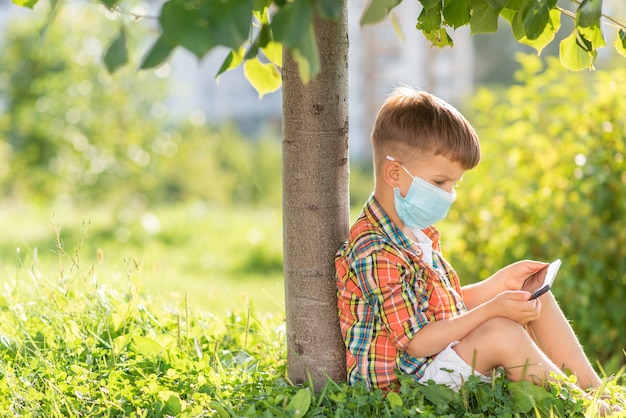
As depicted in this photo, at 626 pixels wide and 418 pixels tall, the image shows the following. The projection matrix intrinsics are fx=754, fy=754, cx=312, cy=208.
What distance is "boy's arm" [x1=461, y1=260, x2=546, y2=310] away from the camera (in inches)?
96.6

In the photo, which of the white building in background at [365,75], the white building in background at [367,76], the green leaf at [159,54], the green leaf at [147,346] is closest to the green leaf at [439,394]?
the green leaf at [147,346]

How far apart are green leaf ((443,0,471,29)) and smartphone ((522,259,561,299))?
78 centimetres

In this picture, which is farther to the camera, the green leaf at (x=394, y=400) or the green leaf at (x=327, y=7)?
the green leaf at (x=394, y=400)

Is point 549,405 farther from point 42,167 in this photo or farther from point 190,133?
point 190,133

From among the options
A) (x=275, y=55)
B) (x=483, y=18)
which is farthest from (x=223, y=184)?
(x=483, y=18)

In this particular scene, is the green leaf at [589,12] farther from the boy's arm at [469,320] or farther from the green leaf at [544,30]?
the boy's arm at [469,320]

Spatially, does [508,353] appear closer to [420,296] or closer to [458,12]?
[420,296]

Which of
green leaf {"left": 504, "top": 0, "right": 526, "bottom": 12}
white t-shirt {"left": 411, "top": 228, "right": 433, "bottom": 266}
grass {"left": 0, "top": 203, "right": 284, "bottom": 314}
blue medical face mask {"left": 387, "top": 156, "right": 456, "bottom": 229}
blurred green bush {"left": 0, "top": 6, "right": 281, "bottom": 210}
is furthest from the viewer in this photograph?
blurred green bush {"left": 0, "top": 6, "right": 281, "bottom": 210}

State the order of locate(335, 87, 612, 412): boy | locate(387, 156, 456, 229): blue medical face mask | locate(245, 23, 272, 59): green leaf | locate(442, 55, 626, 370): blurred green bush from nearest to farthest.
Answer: locate(245, 23, 272, 59): green leaf, locate(335, 87, 612, 412): boy, locate(387, 156, 456, 229): blue medical face mask, locate(442, 55, 626, 370): blurred green bush

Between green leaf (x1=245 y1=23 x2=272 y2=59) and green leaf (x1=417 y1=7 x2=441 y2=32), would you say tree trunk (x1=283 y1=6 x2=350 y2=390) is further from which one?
green leaf (x1=245 y1=23 x2=272 y2=59)

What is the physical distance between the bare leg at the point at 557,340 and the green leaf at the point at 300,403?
82cm

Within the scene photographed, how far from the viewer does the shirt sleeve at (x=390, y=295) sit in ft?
6.98

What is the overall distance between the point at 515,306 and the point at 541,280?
0.30 metres

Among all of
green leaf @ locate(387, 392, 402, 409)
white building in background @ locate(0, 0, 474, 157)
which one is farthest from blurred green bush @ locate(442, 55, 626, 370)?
white building in background @ locate(0, 0, 474, 157)
